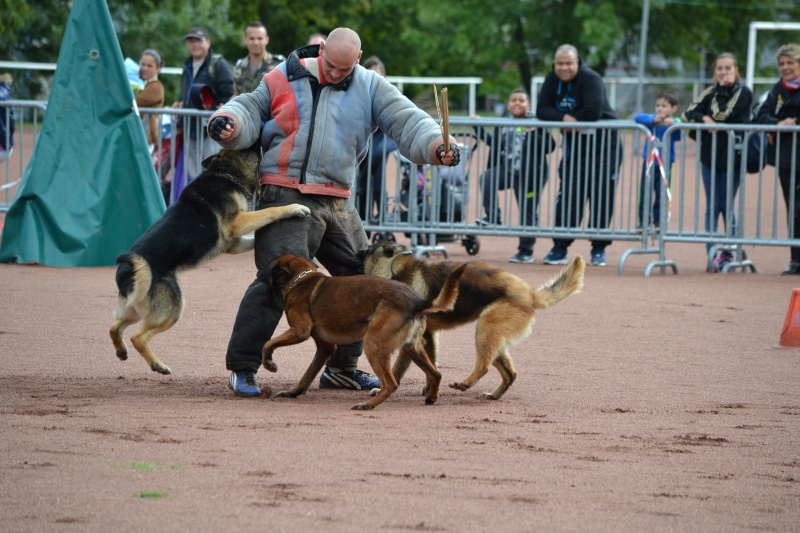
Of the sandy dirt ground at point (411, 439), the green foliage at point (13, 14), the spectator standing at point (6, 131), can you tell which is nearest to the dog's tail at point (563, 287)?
the sandy dirt ground at point (411, 439)

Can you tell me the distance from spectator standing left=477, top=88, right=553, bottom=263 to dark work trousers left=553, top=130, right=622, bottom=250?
0.79 ft

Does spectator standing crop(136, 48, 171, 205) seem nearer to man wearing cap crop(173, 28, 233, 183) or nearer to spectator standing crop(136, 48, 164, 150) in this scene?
spectator standing crop(136, 48, 164, 150)

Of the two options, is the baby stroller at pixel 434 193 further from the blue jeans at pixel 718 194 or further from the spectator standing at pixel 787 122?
the spectator standing at pixel 787 122

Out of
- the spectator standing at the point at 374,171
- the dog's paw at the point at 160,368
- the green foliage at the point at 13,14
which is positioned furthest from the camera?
the green foliage at the point at 13,14

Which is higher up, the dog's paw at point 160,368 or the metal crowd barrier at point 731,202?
the metal crowd barrier at point 731,202

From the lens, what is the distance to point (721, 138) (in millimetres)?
12328

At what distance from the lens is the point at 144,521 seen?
404 cm

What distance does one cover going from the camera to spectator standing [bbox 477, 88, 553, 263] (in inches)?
494

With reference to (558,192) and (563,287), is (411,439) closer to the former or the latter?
(563,287)

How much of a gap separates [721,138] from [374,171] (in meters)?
3.77

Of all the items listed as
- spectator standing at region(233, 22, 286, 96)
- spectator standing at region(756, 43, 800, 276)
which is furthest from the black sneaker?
spectator standing at region(233, 22, 286, 96)

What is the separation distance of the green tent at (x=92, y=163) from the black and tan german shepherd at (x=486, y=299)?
16.5ft

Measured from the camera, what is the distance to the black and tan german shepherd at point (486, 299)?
6.42m

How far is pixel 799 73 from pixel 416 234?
4432 millimetres
